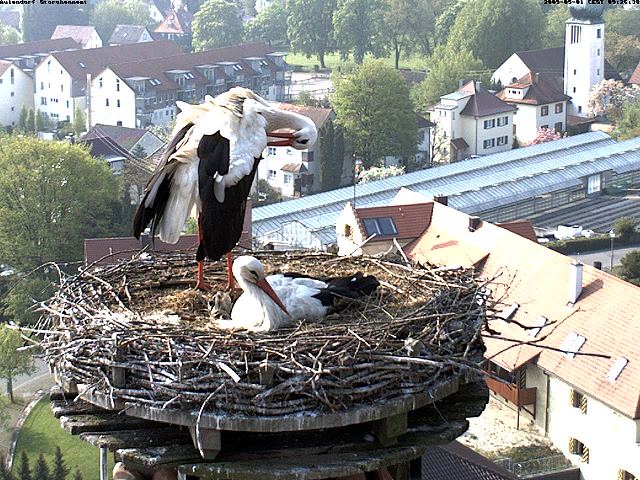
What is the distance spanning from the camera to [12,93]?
74.2 metres

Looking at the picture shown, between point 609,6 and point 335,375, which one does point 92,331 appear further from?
point 609,6

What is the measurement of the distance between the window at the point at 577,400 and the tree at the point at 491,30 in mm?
56868

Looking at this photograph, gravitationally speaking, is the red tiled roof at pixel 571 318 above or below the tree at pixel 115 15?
below

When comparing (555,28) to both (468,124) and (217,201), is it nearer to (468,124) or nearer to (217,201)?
(468,124)

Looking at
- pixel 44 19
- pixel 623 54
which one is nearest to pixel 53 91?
pixel 623 54

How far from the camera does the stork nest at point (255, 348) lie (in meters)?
6.68

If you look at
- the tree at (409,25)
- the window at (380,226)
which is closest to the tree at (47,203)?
the window at (380,226)

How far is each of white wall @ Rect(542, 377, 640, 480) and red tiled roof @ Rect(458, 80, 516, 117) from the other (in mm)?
37693

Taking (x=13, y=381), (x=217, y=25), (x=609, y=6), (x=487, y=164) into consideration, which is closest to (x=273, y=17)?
(x=217, y=25)

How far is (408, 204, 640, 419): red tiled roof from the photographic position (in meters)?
25.1

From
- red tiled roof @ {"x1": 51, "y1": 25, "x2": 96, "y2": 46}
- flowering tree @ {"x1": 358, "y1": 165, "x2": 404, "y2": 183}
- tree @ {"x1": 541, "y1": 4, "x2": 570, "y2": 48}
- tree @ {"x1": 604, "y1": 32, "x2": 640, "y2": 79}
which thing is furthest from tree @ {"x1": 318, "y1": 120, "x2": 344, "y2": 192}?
red tiled roof @ {"x1": 51, "y1": 25, "x2": 96, "y2": 46}

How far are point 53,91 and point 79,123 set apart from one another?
7.28 m

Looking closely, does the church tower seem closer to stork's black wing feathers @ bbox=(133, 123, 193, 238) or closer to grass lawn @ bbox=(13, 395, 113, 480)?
grass lawn @ bbox=(13, 395, 113, 480)

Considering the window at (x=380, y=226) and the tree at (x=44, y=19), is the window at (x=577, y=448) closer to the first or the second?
the window at (x=380, y=226)
